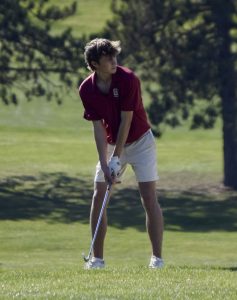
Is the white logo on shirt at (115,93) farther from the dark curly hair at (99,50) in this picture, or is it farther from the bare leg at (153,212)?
the bare leg at (153,212)

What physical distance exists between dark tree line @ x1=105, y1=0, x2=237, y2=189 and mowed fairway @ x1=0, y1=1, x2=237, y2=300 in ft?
6.23

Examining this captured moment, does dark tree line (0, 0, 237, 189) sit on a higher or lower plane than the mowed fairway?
higher

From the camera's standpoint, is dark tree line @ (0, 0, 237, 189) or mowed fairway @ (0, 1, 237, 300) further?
dark tree line @ (0, 0, 237, 189)

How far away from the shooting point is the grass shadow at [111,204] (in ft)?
71.1

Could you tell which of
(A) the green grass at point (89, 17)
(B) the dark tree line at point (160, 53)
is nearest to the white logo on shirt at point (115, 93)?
(B) the dark tree line at point (160, 53)

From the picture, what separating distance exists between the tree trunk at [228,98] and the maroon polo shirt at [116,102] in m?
15.4

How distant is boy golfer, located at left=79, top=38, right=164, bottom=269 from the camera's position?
970cm

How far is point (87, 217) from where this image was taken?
72.1 ft

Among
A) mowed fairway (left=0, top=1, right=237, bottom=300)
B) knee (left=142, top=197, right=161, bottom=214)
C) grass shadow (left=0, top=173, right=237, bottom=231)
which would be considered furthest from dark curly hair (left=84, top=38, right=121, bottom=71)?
grass shadow (left=0, top=173, right=237, bottom=231)

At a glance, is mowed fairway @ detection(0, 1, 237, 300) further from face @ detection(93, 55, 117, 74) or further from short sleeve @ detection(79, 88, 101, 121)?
face @ detection(93, 55, 117, 74)

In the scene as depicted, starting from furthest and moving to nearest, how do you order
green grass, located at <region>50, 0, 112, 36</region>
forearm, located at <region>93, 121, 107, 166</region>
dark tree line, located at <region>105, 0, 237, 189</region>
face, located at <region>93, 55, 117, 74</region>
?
green grass, located at <region>50, 0, 112, 36</region> → dark tree line, located at <region>105, 0, 237, 189</region> → forearm, located at <region>93, 121, 107, 166</region> → face, located at <region>93, 55, 117, 74</region>

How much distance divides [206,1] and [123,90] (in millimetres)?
15995

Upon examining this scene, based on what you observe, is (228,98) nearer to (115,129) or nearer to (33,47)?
(33,47)

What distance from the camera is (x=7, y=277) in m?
9.11
